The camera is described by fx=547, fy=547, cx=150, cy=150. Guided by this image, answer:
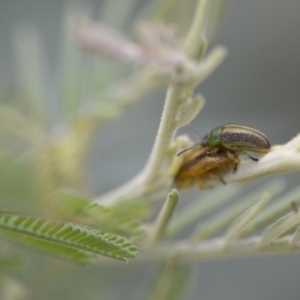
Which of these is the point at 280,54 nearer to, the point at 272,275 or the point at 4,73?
the point at 272,275

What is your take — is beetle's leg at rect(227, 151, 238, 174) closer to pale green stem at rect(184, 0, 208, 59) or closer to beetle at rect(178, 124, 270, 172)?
beetle at rect(178, 124, 270, 172)

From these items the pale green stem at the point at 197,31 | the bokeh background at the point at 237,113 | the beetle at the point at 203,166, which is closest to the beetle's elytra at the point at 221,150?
the beetle at the point at 203,166

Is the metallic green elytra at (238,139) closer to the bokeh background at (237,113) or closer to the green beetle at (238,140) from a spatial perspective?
the green beetle at (238,140)

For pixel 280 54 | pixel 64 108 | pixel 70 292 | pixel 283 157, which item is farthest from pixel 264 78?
pixel 283 157

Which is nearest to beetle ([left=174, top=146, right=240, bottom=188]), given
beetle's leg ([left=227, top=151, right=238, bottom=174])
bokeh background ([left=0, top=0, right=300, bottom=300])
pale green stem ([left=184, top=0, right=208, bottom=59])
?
beetle's leg ([left=227, top=151, right=238, bottom=174])

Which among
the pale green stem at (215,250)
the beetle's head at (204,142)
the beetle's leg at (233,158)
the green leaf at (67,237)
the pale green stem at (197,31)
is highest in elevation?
the pale green stem at (197,31)

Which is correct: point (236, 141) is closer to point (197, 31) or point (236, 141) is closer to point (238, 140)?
point (238, 140)
